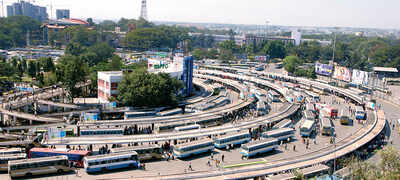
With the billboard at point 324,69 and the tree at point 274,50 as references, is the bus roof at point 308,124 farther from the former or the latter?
the tree at point 274,50

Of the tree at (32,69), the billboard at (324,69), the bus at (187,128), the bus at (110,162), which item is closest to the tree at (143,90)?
the bus at (187,128)

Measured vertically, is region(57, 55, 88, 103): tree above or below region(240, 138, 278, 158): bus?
above

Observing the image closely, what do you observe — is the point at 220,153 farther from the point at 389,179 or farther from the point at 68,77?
the point at 68,77

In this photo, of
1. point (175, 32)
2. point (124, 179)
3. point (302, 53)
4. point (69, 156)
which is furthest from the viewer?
point (175, 32)

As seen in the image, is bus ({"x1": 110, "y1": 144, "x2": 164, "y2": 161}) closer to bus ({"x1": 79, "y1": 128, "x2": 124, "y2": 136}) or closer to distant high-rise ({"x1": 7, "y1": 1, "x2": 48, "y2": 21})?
bus ({"x1": 79, "y1": 128, "x2": 124, "y2": 136})

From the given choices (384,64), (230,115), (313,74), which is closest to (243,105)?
(230,115)

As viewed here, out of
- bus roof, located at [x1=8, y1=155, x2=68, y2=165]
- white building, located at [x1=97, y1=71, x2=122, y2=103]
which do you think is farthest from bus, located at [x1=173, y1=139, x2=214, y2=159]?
white building, located at [x1=97, y1=71, x2=122, y2=103]

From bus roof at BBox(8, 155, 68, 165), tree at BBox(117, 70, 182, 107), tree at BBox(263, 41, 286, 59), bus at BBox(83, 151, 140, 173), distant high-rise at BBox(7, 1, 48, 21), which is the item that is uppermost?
distant high-rise at BBox(7, 1, 48, 21)
